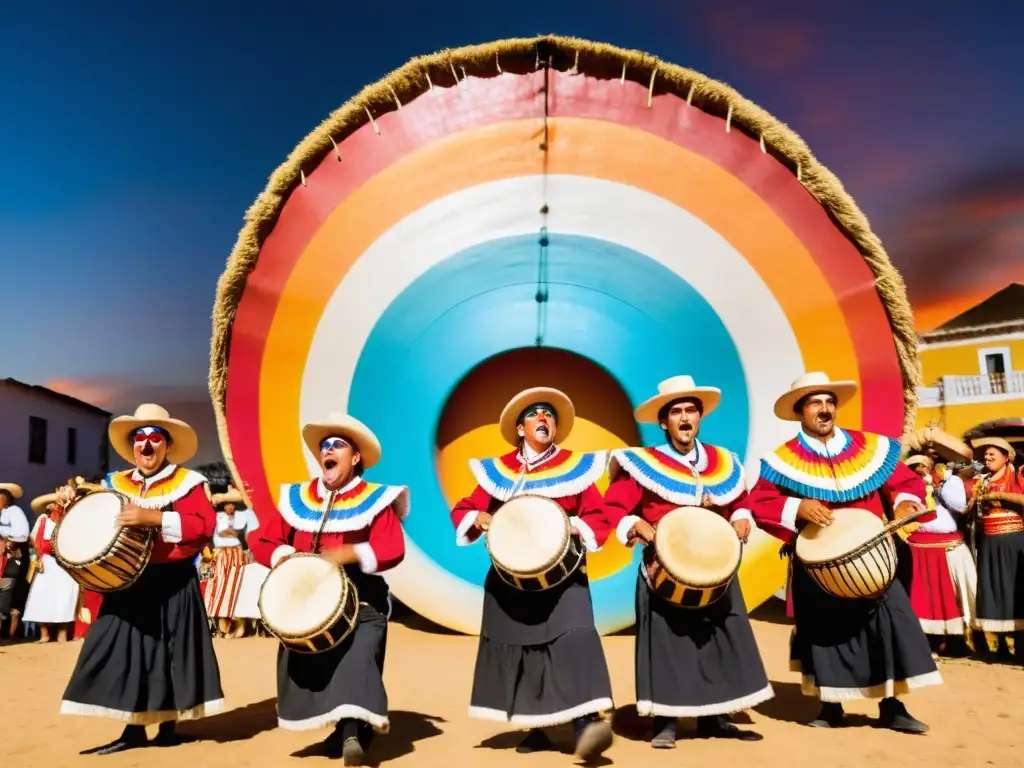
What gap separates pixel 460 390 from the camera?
21.2 ft

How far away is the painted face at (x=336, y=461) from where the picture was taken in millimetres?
4223

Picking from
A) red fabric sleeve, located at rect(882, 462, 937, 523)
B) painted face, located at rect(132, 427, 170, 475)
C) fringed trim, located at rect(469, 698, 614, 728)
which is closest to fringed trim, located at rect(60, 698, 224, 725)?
painted face, located at rect(132, 427, 170, 475)

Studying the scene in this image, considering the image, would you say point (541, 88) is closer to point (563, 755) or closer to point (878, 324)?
point (878, 324)

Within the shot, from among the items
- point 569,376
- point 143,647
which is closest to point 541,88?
point 569,376

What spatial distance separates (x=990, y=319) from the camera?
25406 mm

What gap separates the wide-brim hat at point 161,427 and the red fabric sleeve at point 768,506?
293cm

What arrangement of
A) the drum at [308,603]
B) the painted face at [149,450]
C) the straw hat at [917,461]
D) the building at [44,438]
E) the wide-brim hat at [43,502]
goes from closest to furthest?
1. the drum at [308,603]
2. the painted face at [149,450]
3. the straw hat at [917,461]
4. the wide-brim hat at [43,502]
5. the building at [44,438]

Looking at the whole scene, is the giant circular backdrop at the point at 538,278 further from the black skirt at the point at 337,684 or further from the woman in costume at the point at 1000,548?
the black skirt at the point at 337,684

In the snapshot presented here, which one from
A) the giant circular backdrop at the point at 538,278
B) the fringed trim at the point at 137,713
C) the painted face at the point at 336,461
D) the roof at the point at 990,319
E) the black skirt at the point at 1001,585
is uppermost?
the roof at the point at 990,319

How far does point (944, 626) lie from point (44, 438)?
2327 cm

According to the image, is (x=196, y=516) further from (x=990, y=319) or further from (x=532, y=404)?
(x=990, y=319)

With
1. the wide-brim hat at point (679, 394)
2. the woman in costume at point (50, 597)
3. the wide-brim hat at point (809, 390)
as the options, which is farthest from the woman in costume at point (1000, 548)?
the woman in costume at point (50, 597)

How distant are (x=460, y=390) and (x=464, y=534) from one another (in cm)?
224

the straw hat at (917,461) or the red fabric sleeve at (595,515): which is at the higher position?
the straw hat at (917,461)
